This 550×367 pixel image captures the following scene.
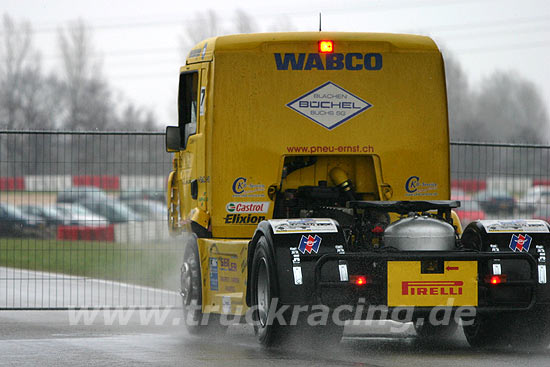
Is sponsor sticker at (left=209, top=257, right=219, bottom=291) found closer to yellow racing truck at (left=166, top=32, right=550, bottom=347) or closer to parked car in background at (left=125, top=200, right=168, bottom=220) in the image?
yellow racing truck at (left=166, top=32, right=550, bottom=347)

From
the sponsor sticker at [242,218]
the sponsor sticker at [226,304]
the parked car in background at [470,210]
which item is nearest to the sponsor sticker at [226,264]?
the sponsor sticker at [226,304]

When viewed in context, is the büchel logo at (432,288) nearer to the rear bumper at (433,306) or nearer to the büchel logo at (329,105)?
the rear bumper at (433,306)

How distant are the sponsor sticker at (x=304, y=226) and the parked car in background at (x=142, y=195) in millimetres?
6164

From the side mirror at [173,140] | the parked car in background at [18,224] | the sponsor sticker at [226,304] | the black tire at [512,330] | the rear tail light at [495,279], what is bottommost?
the black tire at [512,330]

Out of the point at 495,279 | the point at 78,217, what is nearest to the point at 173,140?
the point at 78,217

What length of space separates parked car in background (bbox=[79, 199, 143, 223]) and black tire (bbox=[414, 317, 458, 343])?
485 cm

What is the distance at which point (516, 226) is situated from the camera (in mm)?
10656

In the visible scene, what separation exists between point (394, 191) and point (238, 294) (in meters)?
1.99

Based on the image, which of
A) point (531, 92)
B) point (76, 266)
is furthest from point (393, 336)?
point (531, 92)

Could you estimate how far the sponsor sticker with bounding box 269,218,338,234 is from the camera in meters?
10.1

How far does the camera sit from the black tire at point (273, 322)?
10031 mm

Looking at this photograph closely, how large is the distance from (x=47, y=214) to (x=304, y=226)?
6703 millimetres

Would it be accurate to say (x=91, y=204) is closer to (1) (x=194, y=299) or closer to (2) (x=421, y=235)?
(1) (x=194, y=299)

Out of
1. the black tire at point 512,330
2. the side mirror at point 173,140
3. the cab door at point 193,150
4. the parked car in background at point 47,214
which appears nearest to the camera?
the black tire at point 512,330
